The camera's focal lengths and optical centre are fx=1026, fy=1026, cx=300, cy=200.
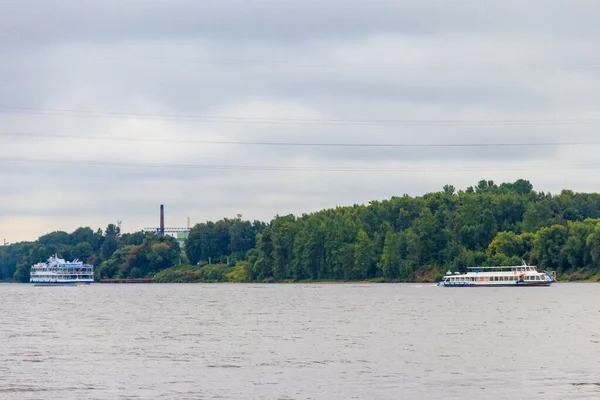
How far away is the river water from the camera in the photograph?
54.9 m

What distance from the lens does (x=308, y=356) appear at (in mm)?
71500

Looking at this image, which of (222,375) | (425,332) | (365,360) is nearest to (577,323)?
(425,332)

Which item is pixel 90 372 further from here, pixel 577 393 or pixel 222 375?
pixel 577 393

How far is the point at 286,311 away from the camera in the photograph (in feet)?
441

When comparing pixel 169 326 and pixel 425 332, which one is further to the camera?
pixel 169 326

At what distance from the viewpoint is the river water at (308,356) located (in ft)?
180

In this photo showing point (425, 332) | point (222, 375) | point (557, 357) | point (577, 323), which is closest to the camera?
point (222, 375)

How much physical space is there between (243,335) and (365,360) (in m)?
25.5

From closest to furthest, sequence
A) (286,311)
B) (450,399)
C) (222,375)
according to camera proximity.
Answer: (450,399)
(222,375)
(286,311)

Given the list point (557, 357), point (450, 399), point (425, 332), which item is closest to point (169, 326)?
point (425, 332)

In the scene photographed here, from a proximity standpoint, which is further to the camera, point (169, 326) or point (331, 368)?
point (169, 326)

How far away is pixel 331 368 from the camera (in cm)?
6394

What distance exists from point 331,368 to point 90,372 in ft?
49.2

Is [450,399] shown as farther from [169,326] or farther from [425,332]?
[169,326]
